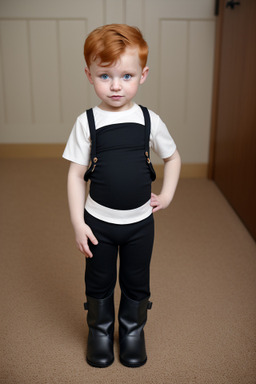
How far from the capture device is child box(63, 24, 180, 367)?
99cm

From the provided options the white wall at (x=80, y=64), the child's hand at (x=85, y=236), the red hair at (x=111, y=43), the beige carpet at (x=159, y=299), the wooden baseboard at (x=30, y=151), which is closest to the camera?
the red hair at (x=111, y=43)

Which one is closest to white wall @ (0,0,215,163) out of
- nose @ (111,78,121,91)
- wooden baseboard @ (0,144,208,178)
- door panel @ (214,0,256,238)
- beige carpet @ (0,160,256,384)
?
wooden baseboard @ (0,144,208,178)

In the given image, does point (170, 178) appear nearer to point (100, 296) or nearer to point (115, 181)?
point (115, 181)

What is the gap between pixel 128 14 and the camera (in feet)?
8.55

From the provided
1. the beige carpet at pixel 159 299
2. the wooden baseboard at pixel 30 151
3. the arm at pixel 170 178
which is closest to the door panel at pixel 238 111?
the beige carpet at pixel 159 299

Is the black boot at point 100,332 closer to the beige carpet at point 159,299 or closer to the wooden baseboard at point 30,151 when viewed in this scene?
the beige carpet at point 159,299

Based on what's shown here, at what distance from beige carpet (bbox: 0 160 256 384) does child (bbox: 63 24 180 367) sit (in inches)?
4.2

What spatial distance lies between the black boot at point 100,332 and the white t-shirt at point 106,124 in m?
0.24

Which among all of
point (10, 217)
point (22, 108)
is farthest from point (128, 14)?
point (10, 217)

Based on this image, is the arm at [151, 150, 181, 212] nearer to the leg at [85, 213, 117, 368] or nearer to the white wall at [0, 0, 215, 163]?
the leg at [85, 213, 117, 368]

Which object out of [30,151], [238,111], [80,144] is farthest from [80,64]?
[80,144]

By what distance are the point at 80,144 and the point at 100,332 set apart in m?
0.50

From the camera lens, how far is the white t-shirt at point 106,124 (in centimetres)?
105

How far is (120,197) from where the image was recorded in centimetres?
106
